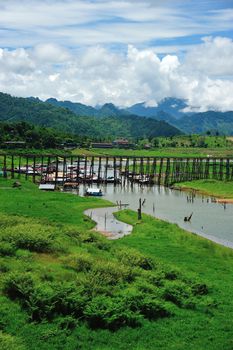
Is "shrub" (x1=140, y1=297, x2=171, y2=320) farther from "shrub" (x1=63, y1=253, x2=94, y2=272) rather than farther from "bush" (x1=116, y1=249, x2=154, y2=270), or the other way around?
"bush" (x1=116, y1=249, x2=154, y2=270)

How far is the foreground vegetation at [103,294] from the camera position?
22109 millimetres

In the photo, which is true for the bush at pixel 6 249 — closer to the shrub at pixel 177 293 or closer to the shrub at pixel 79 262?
the shrub at pixel 79 262

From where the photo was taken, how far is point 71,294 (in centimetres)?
2461

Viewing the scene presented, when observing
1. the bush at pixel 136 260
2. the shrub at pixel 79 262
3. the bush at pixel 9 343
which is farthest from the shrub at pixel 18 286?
the bush at pixel 136 260

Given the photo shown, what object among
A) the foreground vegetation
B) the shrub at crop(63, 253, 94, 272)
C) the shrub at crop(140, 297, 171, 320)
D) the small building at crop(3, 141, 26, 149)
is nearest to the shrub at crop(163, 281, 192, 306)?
Answer: the foreground vegetation

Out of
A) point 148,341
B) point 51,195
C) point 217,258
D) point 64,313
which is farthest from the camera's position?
point 51,195

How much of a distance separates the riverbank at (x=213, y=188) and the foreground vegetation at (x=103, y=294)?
38.1 meters

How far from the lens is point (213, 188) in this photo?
283 feet

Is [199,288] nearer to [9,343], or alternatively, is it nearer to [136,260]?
[136,260]

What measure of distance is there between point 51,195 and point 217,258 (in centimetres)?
3560

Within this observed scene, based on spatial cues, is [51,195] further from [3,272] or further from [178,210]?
[3,272]

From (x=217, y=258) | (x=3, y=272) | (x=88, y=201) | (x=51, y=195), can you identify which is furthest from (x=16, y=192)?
(x=3, y=272)

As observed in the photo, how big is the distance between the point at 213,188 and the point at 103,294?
207ft

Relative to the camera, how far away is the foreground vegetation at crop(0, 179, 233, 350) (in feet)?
72.5
